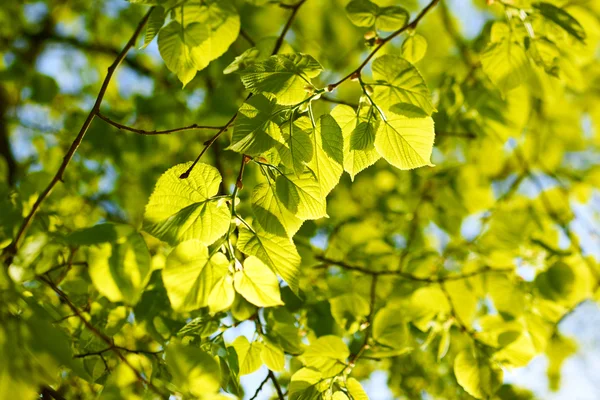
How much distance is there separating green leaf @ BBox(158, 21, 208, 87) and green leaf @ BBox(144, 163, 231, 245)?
24 cm

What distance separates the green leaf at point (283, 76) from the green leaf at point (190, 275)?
28 cm

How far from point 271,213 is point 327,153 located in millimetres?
146

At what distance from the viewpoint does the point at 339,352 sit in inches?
42.0

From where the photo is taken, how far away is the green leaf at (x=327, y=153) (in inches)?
31.1

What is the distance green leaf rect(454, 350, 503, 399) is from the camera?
123cm

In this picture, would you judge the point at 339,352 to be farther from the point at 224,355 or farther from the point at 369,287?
the point at 369,287

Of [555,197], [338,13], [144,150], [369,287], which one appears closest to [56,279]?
[369,287]

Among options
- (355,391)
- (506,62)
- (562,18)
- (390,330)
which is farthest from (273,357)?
(562,18)

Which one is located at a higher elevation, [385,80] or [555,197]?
[385,80]

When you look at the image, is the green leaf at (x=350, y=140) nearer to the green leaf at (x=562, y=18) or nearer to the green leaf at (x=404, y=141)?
the green leaf at (x=404, y=141)

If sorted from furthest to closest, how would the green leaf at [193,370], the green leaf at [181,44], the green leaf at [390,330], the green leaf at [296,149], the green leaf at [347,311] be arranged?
the green leaf at [347,311]
the green leaf at [390,330]
the green leaf at [181,44]
the green leaf at [296,149]
the green leaf at [193,370]

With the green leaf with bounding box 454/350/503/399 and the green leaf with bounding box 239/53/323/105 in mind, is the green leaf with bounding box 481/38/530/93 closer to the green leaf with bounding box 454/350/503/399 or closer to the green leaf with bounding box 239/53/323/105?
the green leaf with bounding box 239/53/323/105

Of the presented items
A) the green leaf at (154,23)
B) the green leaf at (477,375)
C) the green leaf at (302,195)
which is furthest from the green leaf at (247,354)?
the green leaf at (154,23)

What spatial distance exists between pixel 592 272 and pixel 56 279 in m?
1.82
